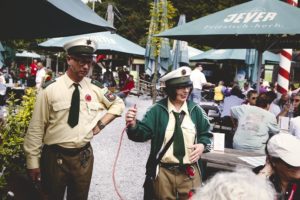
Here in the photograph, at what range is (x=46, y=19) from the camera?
3.07m

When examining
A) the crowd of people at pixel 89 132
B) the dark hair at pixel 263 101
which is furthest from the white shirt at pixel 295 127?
the crowd of people at pixel 89 132

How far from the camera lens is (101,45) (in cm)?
1452

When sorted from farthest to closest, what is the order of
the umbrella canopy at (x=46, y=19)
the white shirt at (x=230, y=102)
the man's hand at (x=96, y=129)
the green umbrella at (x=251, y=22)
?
the white shirt at (x=230, y=102) → the green umbrella at (x=251, y=22) → the man's hand at (x=96, y=129) → the umbrella canopy at (x=46, y=19)

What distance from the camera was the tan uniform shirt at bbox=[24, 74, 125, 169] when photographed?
10.5 feet

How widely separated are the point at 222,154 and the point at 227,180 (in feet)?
10.2

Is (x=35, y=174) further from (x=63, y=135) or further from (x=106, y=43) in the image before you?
(x=106, y=43)

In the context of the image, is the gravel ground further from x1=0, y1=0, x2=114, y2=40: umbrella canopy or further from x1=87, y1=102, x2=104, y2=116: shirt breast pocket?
x1=0, y1=0, x2=114, y2=40: umbrella canopy

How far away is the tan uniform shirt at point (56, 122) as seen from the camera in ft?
10.5

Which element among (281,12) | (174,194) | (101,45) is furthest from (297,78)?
(174,194)

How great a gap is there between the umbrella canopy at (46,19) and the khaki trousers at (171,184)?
131 cm

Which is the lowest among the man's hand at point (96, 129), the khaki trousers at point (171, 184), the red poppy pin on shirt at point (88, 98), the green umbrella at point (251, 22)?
the khaki trousers at point (171, 184)

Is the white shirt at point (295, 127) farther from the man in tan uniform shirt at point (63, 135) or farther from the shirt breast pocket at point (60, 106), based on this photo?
the shirt breast pocket at point (60, 106)

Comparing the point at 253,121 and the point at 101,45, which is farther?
the point at 101,45

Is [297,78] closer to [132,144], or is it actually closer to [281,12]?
[132,144]
